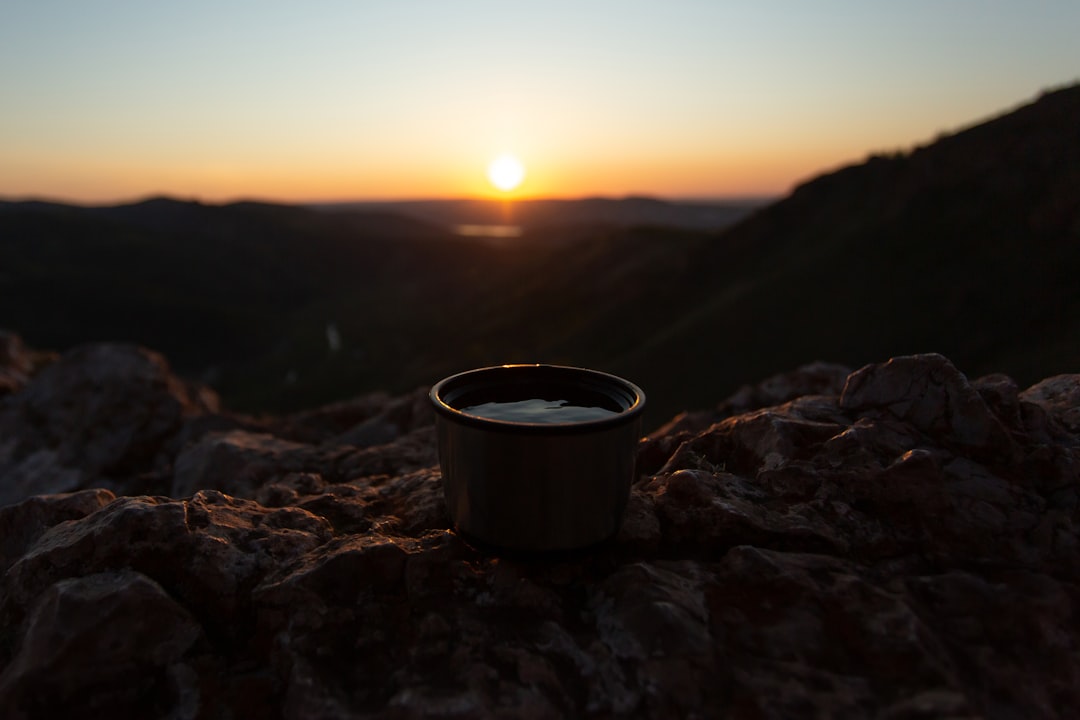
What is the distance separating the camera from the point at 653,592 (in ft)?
11.5

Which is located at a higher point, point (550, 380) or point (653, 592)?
point (550, 380)

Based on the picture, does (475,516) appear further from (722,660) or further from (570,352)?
(570,352)

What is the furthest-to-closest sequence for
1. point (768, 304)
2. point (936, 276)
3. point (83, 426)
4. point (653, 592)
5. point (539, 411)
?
point (768, 304), point (936, 276), point (83, 426), point (539, 411), point (653, 592)

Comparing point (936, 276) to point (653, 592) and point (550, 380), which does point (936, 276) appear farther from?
point (653, 592)

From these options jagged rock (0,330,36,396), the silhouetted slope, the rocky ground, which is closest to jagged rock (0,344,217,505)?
jagged rock (0,330,36,396)

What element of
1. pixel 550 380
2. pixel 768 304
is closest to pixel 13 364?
pixel 550 380

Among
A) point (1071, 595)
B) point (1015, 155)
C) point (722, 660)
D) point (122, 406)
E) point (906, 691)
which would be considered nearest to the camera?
point (906, 691)

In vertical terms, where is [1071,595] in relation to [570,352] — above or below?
above

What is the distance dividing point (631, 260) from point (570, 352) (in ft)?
70.8

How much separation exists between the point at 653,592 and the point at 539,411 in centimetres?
145

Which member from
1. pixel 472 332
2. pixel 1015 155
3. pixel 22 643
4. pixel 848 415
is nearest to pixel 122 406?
pixel 22 643

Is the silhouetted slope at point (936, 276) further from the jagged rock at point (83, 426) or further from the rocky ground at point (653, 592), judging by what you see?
the jagged rock at point (83, 426)

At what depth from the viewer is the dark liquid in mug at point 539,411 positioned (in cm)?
414

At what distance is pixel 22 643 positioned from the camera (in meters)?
3.29
